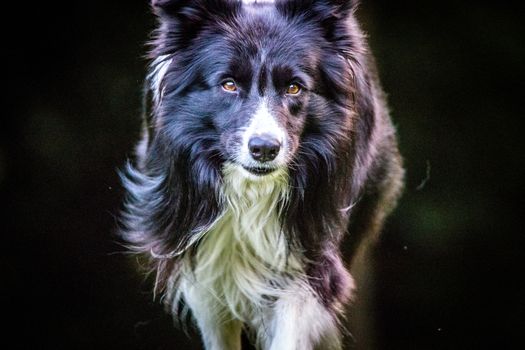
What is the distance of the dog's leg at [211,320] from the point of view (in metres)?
3.96

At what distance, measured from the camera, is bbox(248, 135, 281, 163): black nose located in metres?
3.22

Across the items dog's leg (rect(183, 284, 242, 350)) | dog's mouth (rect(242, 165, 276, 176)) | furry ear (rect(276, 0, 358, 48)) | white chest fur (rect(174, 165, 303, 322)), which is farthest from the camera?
dog's leg (rect(183, 284, 242, 350))

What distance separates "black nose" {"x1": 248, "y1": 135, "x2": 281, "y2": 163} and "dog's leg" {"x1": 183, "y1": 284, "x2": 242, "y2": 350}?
0.90m

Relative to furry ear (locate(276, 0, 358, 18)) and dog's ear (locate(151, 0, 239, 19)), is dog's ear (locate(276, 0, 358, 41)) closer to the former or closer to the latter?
furry ear (locate(276, 0, 358, 18))

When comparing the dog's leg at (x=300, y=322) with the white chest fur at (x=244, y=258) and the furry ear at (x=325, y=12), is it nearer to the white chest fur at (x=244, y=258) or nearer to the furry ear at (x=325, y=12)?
the white chest fur at (x=244, y=258)

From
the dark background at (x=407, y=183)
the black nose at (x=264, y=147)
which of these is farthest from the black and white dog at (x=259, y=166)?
the dark background at (x=407, y=183)

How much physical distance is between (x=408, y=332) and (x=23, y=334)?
1.83 meters

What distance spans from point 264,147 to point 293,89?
0.97 ft

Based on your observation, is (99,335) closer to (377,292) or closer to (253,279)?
(253,279)

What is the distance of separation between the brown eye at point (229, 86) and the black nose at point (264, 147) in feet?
0.80

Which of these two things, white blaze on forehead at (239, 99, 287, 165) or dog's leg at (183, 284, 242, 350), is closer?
white blaze on forehead at (239, 99, 287, 165)

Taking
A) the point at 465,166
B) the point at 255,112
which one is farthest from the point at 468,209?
the point at 255,112

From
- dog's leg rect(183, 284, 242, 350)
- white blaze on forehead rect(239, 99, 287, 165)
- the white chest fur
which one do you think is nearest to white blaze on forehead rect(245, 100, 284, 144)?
white blaze on forehead rect(239, 99, 287, 165)

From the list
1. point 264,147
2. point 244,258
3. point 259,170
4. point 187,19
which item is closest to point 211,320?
point 244,258
